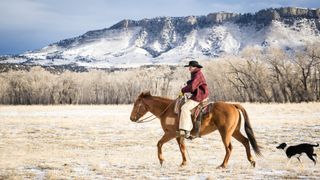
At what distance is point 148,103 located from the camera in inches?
510

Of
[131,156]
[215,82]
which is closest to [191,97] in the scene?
[131,156]

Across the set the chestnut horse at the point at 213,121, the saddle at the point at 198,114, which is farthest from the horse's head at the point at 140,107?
the saddle at the point at 198,114

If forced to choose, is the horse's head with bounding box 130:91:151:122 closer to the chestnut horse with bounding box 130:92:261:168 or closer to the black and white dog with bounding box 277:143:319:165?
the chestnut horse with bounding box 130:92:261:168

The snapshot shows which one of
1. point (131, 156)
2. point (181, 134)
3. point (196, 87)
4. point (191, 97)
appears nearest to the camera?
point (181, 134)

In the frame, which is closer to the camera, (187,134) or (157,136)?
(187,134)

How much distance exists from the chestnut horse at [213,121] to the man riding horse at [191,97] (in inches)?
11.1

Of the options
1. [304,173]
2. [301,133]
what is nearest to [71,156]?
[304,173]

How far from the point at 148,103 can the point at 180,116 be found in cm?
149

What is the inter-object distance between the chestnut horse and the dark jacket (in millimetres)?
469

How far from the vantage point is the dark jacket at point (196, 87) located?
11.9 meters

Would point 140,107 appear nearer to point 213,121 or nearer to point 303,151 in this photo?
point 213,121

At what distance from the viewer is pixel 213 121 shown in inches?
464

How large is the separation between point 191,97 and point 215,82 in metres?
78.9

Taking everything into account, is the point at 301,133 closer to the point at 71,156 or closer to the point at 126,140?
the point at 126,140
